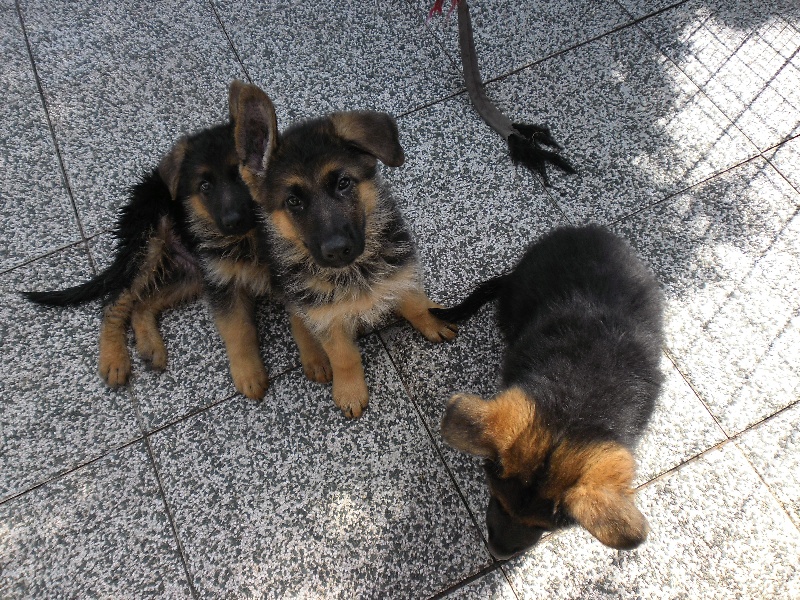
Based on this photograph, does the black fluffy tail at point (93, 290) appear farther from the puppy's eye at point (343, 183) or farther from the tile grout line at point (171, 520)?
the puppy's eye at point (343, 183)

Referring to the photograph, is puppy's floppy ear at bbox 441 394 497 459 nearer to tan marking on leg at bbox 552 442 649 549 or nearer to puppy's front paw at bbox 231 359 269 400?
tan marking on leg at bbox 552 442 649 549

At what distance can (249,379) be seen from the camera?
3.29m

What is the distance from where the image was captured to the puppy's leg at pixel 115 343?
3354 millimetres

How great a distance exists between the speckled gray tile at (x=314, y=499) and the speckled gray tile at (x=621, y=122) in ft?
6.08

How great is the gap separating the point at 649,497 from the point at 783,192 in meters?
2.18

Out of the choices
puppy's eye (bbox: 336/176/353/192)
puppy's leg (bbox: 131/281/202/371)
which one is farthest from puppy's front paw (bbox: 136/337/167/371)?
puppy's eye (bbox: 336/176/353/192)

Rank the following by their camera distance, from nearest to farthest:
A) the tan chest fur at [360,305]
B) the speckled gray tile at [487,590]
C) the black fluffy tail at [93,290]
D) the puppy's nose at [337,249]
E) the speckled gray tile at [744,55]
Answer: the puppy's nose at [337,249], the speckled gray tile at [487,590], the tan chest fur at [360,305], the black fluffy tail at [93,290], the speckled gray tile at [744,55]

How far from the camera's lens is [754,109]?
4.02m

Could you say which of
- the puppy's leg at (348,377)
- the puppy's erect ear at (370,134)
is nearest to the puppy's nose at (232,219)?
the puppy's erect ear at (370,134)

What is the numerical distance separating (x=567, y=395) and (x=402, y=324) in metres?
1.39

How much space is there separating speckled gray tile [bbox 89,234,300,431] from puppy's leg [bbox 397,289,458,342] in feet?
2.32

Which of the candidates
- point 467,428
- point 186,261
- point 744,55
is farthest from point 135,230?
point 744,55

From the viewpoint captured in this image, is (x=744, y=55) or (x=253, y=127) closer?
(x=253, y=127)

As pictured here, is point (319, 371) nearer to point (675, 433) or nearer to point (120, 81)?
point (675, 433)
